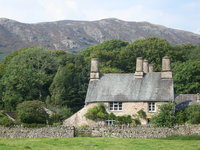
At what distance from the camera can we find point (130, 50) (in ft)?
306

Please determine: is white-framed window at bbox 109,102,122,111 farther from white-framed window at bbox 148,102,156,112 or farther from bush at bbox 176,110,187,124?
bush at bbox 176,110,187,124

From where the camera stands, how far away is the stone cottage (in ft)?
181

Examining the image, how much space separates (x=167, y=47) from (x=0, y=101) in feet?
118

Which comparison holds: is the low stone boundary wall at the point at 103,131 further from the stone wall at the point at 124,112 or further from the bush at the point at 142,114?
the bush at the point at 142,114

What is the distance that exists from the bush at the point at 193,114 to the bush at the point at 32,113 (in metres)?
17.5

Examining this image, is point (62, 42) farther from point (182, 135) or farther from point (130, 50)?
point (182, 135)

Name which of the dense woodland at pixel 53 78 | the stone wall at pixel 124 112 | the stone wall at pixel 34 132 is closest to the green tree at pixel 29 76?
the dense woodland at pixel 53 78

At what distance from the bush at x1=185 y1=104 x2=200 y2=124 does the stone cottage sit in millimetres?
2743

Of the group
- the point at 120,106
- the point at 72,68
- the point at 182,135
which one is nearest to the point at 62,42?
the point at 72,68

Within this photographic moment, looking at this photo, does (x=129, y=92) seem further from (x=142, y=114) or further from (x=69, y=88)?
(x=69, y=88)

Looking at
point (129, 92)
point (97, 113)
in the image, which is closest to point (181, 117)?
point (129, 92)

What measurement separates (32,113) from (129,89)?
41.9ft

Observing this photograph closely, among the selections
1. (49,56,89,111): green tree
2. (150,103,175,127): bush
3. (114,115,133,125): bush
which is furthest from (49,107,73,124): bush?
(150,103,175,127): bush

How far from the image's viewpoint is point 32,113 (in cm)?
5397
